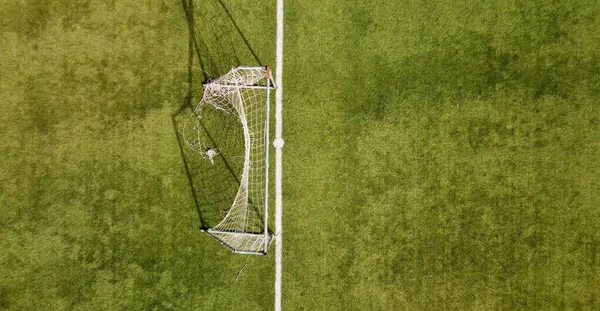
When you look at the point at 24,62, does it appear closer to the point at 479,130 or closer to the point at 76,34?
the point at 76,34

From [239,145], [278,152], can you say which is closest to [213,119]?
[239,145]

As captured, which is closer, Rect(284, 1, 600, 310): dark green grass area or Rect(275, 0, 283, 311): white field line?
Rect(284, 1, 600, 310): dark green grass area

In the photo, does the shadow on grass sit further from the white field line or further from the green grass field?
the white field line

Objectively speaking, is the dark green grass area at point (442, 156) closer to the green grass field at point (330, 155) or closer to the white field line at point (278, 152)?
the green grass field at point (330, 155)

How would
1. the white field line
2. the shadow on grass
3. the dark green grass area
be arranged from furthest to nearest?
the shadow on grass, the white field line, the dark green grass area

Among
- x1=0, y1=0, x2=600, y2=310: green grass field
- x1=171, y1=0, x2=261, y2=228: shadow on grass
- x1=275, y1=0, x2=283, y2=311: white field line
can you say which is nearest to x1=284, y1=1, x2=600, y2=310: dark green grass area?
x1=0, y1=0, x2=600, y2=310: green grass field

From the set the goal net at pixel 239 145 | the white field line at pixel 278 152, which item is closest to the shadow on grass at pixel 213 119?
the goal net at pixel 239 145

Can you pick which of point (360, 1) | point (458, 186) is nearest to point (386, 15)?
point (360, 1)

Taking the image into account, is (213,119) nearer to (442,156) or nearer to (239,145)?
(239,145)
